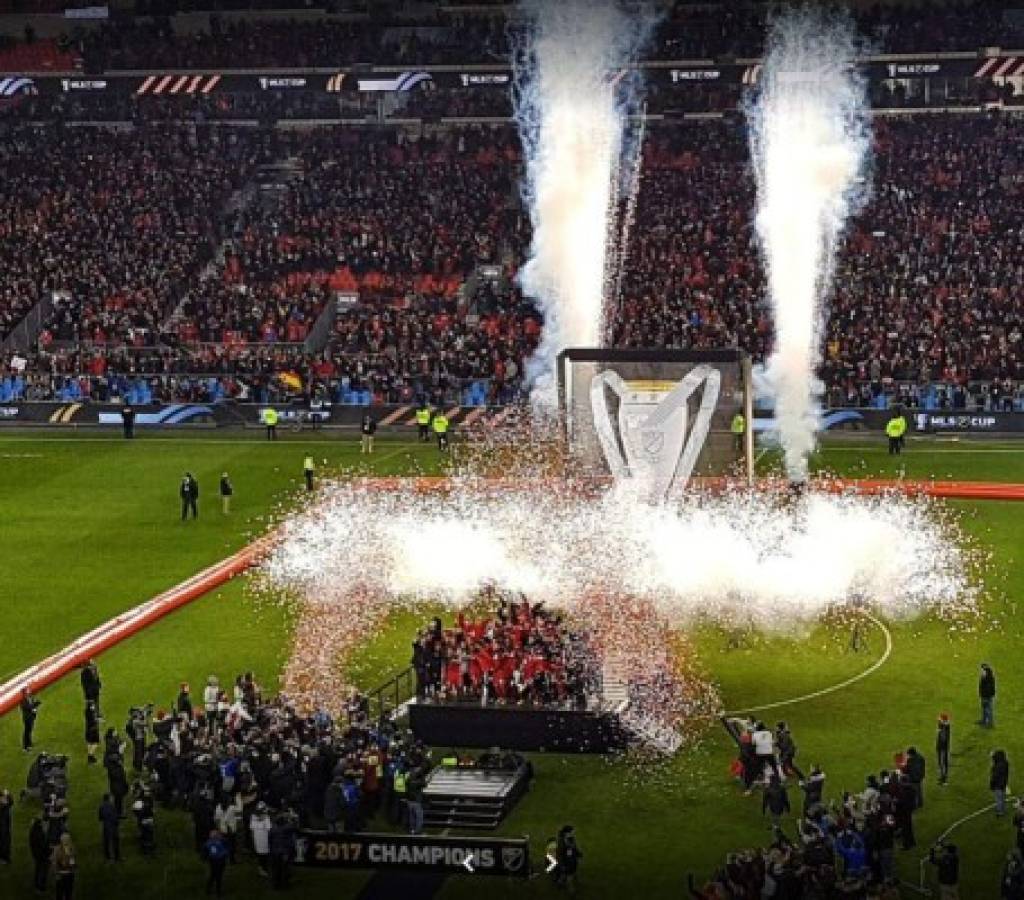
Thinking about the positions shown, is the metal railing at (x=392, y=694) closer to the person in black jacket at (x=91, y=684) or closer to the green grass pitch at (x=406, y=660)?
the green grass pitch at (x=406, y=660)

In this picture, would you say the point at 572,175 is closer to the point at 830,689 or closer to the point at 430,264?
the point at 430,264

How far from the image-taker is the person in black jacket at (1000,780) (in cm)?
2623

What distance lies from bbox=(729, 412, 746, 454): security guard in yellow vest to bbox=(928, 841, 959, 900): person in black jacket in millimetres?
13180

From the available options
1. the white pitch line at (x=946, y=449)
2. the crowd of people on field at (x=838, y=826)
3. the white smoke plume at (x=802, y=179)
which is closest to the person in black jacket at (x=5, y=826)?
the crowd of people on field at (x=838, y=826)

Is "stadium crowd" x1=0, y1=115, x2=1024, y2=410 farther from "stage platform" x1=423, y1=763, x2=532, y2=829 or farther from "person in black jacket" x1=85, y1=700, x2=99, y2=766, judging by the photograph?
"stage platform" x1=423, y1=763, x2=532, y2=829

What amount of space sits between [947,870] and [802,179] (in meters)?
27.5

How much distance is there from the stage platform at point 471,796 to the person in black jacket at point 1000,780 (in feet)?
19.8

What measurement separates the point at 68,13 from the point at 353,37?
11396 mm

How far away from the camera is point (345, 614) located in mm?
36719

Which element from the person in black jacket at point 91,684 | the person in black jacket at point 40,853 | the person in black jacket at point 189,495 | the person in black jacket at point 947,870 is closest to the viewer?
the person in black jacket at point 947,870

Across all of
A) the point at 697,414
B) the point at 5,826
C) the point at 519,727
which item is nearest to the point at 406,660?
the point at 519,727

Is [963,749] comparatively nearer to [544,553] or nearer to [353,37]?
[544,553]

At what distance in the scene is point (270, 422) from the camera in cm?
5512

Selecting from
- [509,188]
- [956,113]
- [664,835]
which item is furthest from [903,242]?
[664,835]
